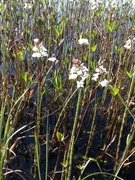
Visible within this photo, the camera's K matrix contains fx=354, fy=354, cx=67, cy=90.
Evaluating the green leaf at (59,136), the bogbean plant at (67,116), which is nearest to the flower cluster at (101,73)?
the bogbean plant at (67,116)

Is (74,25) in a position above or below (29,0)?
below

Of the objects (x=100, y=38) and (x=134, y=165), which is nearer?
(x=134, y=165)

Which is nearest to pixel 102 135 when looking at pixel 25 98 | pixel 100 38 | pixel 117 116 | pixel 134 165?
pixel 117 116

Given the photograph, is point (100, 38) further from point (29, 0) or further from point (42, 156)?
point (42, 156)

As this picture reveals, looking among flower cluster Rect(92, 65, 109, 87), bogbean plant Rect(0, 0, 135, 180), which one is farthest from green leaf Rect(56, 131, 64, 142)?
flower cluster Rect(92, 65, 109, 87)

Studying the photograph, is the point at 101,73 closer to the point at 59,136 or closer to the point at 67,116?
the point at 59,136

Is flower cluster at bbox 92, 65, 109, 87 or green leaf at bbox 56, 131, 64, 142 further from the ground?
flower cluster at bbox 92, 65, 109, 87

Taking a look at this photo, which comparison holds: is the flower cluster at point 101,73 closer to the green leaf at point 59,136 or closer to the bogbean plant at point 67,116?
the bogbean plant at point 67,116

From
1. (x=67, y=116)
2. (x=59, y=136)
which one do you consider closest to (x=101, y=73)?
(x=59, y=136)

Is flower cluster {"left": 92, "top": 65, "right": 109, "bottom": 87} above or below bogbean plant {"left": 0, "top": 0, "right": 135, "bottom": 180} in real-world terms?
above

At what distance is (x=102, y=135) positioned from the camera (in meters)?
2.79

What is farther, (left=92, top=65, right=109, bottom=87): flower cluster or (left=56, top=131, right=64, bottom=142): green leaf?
(left=56, top=131, right=64, bottom=142): green leaf

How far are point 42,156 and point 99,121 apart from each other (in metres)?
0.73

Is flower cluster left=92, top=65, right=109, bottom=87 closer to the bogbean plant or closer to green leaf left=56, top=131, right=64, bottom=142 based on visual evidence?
the bogbean plant
